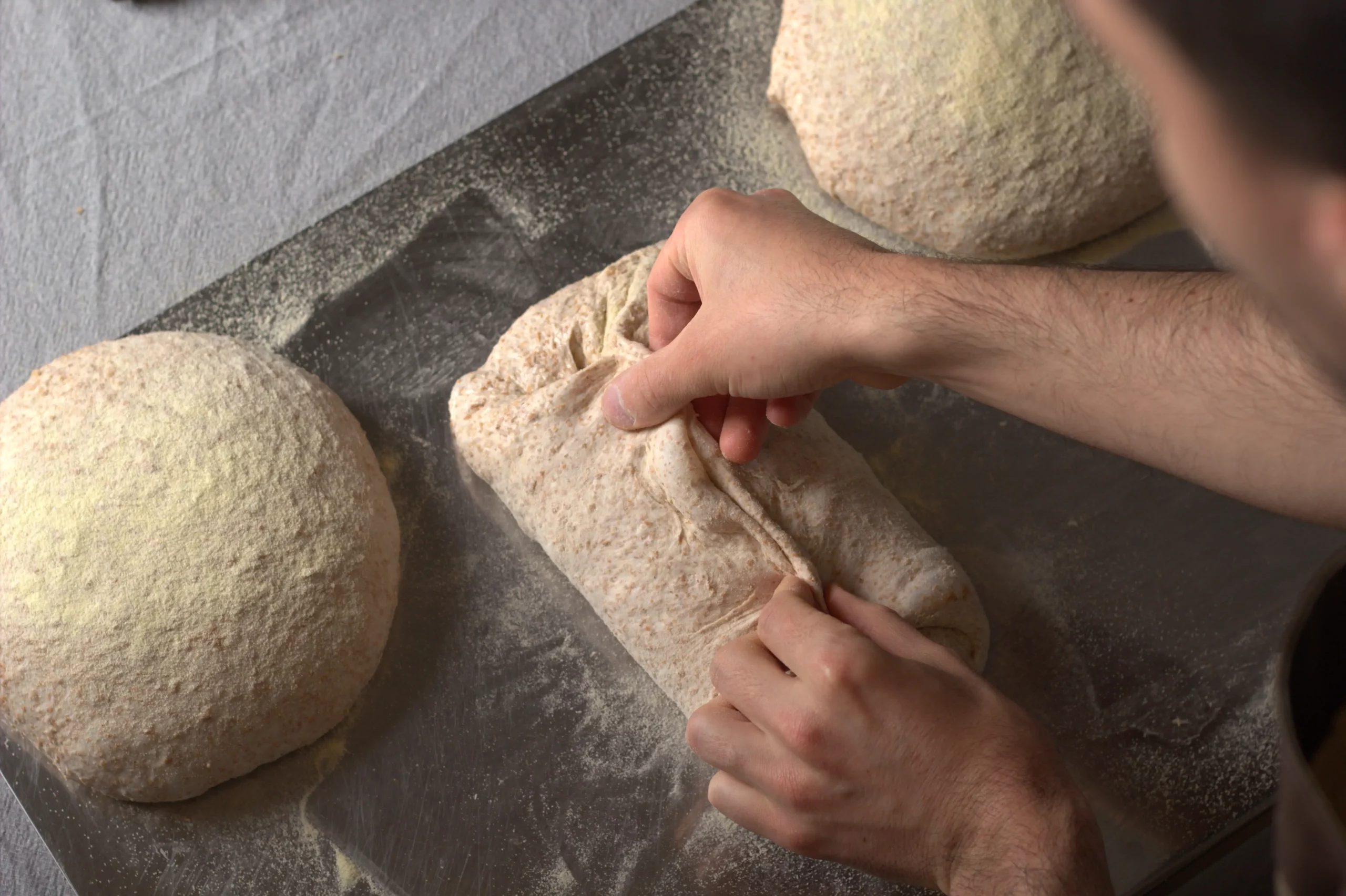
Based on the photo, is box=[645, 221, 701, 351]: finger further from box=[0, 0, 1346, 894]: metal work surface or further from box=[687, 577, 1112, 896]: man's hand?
box=[687, 577, 1112, 896]: man's hand

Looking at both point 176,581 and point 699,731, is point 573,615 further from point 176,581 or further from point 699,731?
point 176,581

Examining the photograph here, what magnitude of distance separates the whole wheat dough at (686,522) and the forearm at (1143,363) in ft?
0.94

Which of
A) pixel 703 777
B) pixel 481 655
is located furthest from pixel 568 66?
pixel 703 777

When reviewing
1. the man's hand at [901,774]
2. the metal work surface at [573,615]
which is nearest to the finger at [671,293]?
the metal work surface at [573,615]

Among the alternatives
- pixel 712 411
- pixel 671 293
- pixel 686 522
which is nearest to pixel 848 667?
pixel 686 522

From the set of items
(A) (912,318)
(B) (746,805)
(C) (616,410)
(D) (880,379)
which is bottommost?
(B) (746,805)

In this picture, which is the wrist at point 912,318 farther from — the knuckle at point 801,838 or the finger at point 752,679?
the knuckle at point 801,838

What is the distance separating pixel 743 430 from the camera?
1.50 metres

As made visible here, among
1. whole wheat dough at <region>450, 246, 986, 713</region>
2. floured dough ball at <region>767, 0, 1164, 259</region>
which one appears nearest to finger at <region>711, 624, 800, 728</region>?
whole wheat dough at <region>450, 246, 986, 713</region>

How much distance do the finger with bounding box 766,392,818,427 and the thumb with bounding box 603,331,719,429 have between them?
103 millimetres

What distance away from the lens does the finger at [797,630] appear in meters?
1.31

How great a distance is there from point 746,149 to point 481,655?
1.11 m

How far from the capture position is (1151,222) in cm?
202

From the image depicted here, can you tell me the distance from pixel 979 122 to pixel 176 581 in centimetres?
154
